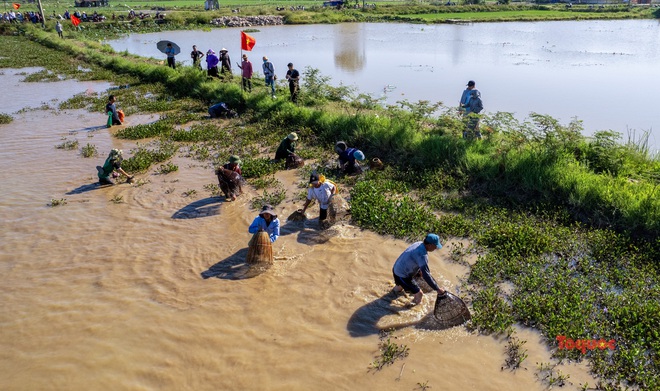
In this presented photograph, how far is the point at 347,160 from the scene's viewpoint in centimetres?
1141

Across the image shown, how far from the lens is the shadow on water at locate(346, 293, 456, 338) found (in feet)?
20.8

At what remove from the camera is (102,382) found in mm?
5543

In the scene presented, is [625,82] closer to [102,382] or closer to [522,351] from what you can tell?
[522,351]

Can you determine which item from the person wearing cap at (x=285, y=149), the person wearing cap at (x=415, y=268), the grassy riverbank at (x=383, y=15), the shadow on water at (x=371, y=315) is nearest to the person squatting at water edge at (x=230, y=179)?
the person wearing cap at (x=285, y=149)

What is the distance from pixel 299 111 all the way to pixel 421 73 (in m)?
11.7

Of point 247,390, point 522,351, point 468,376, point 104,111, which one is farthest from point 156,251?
point 104,111

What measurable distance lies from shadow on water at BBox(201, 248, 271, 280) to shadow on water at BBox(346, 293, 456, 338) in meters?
2.00

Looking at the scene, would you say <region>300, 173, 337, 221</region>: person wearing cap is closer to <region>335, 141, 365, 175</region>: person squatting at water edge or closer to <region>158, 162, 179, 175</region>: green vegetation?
<region>335, 141, 365, 175</region>: person squatting at water edge

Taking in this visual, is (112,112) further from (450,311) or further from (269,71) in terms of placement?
(450,311)

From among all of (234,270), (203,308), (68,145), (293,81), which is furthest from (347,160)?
(68,145)

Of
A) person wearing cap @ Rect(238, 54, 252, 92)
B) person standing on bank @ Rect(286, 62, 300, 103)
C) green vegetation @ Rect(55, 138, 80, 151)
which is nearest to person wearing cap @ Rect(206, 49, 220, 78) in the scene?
person wearing cap @ Rect(238, 54, 252, 92)

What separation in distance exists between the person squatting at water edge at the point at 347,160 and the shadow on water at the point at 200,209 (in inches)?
128

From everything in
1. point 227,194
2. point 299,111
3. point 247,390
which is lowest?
point 247,390

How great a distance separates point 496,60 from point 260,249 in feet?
85.8
